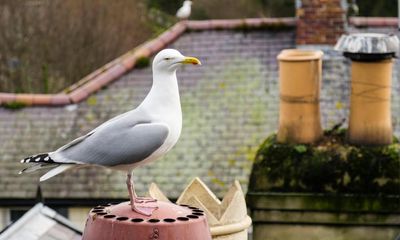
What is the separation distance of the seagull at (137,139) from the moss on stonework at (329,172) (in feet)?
17.9

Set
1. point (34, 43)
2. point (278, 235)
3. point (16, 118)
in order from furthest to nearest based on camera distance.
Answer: point (34, 43) < point (16, 118) < point (278, 235)

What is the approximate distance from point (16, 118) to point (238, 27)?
4.20 metres

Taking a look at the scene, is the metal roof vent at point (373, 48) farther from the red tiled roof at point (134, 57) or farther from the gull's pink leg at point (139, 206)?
the red tiled roof at point (134, 57)

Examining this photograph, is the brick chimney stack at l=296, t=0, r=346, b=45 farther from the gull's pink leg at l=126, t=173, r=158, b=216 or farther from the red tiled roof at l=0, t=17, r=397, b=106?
the gull's pink leg at l=126, t=173, r=158, b=216

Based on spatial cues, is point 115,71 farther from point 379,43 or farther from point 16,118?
point 379,43

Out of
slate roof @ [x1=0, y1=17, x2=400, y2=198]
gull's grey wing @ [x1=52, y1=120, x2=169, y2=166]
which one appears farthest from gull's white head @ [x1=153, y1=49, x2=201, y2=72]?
slate roof @ [x1=0, y1=17, x2=400, y2=198]

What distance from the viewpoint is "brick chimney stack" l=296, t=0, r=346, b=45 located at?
20.5 m

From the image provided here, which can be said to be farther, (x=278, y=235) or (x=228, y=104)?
(x=228, y=104)

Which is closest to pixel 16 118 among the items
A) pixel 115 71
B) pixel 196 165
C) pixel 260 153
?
pixel 115 71

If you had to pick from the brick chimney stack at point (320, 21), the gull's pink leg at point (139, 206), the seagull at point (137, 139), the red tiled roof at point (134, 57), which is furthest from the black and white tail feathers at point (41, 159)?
the red tiled roof at point (134, 57)

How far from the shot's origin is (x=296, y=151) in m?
12.8

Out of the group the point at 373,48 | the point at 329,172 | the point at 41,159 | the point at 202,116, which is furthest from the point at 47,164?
the point at 202,116

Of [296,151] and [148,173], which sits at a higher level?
[296,151]

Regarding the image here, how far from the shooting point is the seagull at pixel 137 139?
7.08 m
